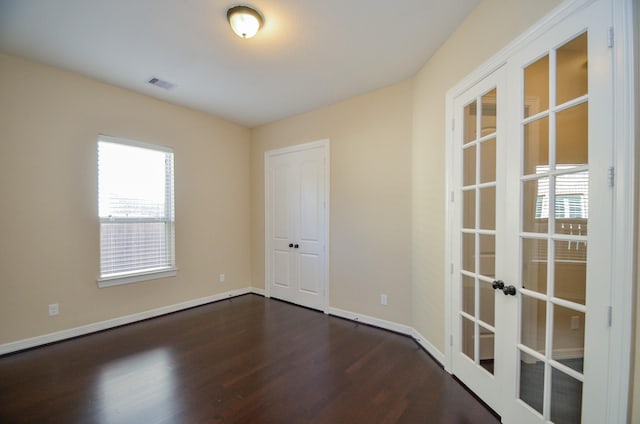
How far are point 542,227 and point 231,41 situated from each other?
9.09 ft

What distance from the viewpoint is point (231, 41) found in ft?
8.00

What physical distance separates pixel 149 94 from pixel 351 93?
2633 millimetres

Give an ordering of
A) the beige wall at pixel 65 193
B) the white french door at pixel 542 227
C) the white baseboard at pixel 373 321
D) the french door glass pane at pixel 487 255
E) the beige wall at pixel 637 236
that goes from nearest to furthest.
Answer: the beige wall at pixel 637 236 < the white french door at pixel 542 227 < the french door glass pane at pixel 487 255 < the beige wall at pixel 65 193 < the white baseboard at pixel 373 321

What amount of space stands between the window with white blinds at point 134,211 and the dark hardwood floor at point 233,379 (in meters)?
0.78

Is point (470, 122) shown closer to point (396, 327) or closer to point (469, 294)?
point (469, 294)

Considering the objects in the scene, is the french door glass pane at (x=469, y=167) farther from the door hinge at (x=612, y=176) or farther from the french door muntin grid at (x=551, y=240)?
the door hinge at (x=612, y=176)

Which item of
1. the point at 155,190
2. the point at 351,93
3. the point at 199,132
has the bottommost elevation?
the point at 155,190

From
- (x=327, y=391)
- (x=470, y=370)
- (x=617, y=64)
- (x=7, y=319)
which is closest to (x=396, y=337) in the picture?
(x=470, y=370)

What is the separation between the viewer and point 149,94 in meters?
3.55

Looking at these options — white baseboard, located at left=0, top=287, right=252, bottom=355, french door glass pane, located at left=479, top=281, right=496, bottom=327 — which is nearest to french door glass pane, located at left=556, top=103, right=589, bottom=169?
french door glass pane, located at left=479, top=281, right=496, bottom=327

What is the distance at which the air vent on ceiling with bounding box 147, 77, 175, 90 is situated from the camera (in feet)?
10.4

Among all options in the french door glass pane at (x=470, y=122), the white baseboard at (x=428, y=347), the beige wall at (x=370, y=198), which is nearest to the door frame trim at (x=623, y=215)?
the french door glass pane at (x=470, y=122)

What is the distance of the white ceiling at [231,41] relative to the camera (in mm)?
2051

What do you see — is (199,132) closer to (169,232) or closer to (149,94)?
(149,94)
